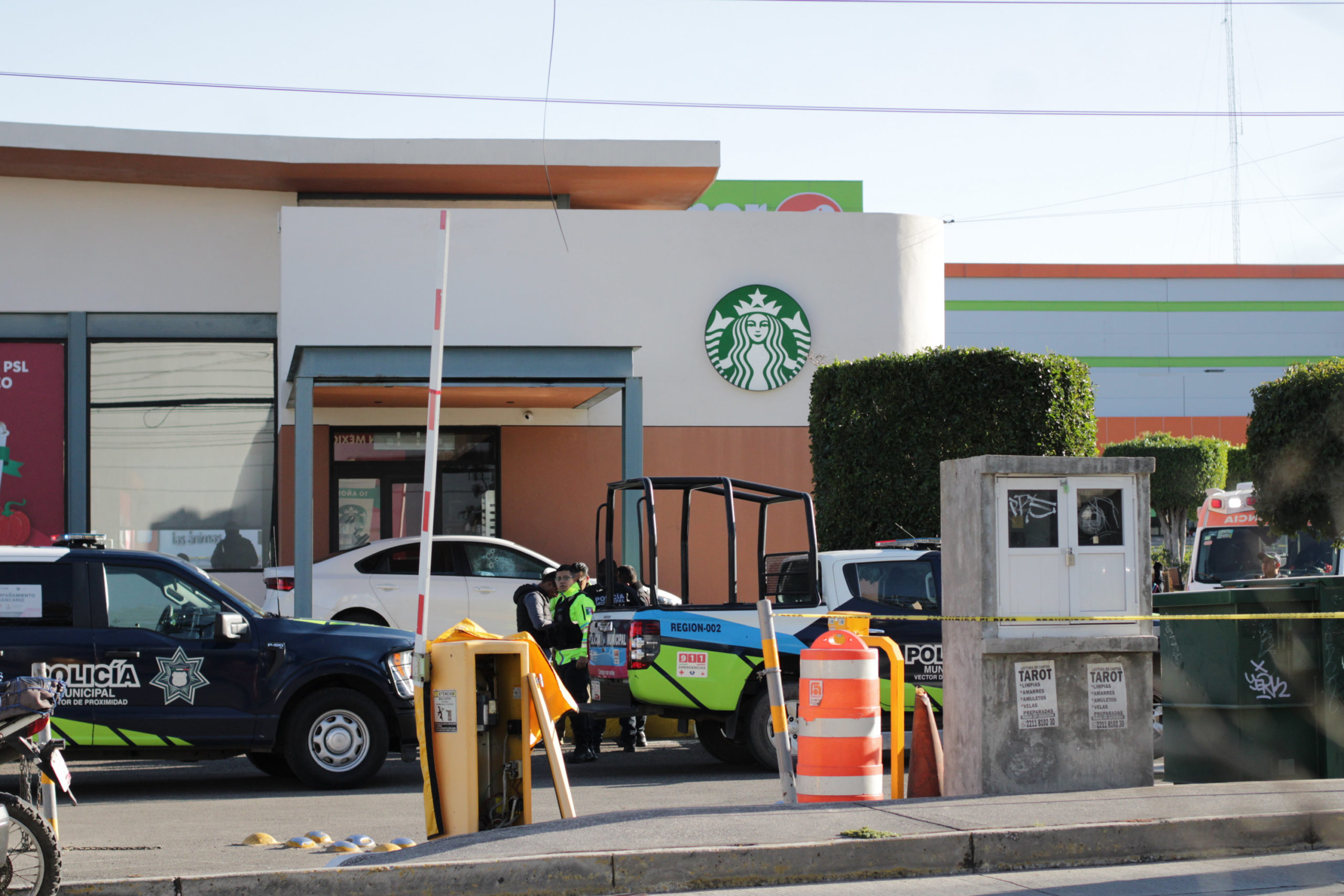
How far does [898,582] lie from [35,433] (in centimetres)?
1301

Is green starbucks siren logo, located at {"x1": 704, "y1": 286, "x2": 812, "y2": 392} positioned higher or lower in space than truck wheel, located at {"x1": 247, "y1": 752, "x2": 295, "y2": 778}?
higher

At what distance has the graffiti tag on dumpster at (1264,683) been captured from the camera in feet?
29.8

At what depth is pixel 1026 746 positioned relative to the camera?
317 inches

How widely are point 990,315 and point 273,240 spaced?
4912 centimetres

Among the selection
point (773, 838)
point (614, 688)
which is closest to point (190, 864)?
point (773, 838)

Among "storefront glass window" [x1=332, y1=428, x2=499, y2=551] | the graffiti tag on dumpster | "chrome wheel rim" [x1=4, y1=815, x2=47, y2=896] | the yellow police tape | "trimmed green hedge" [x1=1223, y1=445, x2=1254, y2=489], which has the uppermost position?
"trimmed green hedge" [x1=1223, y1=445, x2=1254, y2=489]

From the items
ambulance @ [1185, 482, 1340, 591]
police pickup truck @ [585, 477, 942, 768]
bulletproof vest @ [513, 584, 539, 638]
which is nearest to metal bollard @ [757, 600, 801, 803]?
police pickup truck @ [585, 477, 942, 768]

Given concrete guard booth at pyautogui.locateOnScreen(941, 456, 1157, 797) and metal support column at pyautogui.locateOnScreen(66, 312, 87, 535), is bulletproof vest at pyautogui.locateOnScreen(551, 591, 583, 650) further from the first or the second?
metal support column at pyautogui.locateOnScreen(66, 312, 87, 535)

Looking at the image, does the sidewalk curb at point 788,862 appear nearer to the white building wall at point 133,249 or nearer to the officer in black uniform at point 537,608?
the officer in black uniform at point 537,608

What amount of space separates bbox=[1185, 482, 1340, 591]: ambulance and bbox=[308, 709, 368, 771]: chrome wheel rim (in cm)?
1043

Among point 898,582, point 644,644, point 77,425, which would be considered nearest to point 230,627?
point 644,644

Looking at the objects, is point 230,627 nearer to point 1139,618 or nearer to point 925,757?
point 925,757

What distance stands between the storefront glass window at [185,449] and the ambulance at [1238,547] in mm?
12230

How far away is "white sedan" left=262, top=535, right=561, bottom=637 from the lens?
15422 millimetres
